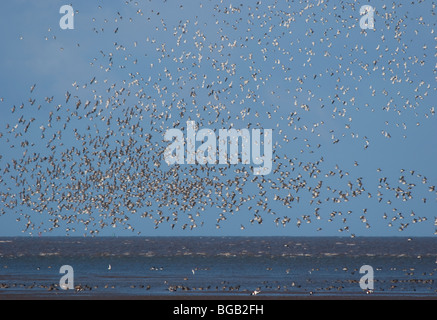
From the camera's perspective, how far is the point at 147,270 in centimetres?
7756

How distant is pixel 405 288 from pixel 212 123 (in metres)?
16.0

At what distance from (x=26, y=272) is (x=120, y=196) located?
1449 centimetres

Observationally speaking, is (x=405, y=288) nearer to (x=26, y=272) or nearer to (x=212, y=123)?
(x=212, y=123)

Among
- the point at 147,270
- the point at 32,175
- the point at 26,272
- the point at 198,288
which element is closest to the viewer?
the point at 198,288

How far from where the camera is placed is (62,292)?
5038cm
